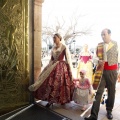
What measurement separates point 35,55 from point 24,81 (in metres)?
0.58

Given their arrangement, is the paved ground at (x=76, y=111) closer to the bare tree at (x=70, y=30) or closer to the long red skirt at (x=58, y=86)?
the long red skirt at (x=58, y=86)

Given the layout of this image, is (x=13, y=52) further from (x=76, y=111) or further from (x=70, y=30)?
(x=70, y=30)

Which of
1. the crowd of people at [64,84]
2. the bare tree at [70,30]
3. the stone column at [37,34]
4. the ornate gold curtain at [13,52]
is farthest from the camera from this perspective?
the bare tree at [70,30]

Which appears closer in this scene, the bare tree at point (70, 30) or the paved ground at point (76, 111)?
the paved ground at point (76, 111)

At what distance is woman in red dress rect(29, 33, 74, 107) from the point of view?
288 cm

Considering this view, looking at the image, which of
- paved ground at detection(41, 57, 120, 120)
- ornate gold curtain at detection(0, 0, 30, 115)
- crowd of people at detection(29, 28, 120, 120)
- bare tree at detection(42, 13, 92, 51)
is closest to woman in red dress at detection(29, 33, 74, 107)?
crowd of people at detection(29, 28, 120, 120)

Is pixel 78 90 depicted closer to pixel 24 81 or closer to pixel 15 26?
pixel 24 81

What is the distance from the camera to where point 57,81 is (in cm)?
289

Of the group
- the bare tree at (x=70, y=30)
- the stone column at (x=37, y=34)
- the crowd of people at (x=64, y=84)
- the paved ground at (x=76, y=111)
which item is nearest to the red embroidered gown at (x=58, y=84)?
the crowd of people at (x=64, y=84)

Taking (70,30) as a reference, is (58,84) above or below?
below

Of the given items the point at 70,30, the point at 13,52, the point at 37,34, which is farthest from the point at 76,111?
the point at 70,30

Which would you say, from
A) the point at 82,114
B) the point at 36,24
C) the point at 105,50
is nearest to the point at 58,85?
the point at 82,114

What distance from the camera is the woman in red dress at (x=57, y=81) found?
288 cm

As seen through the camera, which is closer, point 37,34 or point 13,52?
point 13,52
